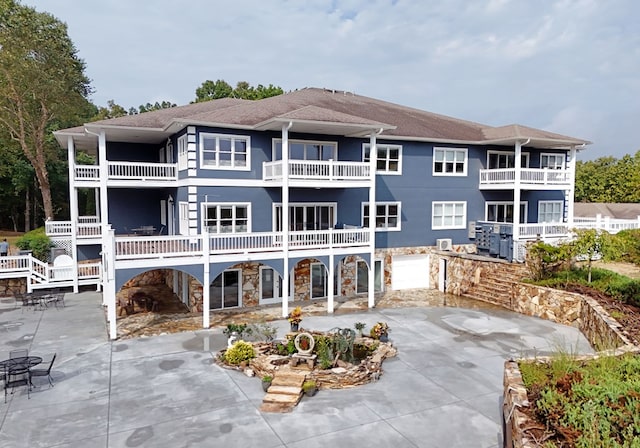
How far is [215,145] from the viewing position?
59.9 ft

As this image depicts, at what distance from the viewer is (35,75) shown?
2897 cm

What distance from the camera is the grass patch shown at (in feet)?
→ 19.7

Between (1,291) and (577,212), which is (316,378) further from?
(577,212)

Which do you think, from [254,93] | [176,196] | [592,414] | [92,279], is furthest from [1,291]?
[254,93]

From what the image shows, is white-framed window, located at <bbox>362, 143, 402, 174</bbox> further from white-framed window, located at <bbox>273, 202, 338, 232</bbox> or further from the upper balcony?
the upper balcony

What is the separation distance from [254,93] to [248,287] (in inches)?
1147

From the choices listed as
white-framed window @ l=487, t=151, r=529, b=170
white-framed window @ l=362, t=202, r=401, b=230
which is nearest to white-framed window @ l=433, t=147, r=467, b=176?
white-framed window @ l=487, t=151, r=529, b=170

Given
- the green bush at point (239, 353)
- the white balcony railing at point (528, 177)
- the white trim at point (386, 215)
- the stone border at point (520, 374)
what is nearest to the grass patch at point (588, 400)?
the stone border at point (520, 374)

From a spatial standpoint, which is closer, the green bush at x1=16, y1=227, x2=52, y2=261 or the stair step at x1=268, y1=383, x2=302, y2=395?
the stair step at x1=268, y1=383, x2=302, y2=395

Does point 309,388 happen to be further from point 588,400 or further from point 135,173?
point 135,173

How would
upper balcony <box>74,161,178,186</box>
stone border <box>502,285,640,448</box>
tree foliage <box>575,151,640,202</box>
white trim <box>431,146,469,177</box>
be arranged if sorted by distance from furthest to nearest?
1. tree foliage <box>575,151,640,202</box>
2. white trim <box>431,146,469,177</box>
3. upper balcony <box>74,161,178,186</box>
4. stone border <box>502,285,640,448</box>

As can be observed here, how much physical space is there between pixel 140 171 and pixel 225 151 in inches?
174

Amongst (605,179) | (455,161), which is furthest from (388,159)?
(605,179)

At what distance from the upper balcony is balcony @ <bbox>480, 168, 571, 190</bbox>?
630 inches
